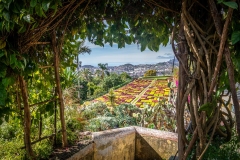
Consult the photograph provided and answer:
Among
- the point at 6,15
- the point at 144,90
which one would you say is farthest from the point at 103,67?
the point at 6,15

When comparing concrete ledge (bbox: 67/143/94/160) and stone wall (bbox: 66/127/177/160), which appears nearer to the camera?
concrete ledge (bbox: 67/143/94/160)

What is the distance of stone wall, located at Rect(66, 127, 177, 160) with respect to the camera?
2.72 m

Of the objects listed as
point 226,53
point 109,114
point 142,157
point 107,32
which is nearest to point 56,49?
point 107,32

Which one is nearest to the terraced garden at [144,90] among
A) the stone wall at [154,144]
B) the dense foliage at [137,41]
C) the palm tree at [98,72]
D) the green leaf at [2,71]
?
the palm tree at [98,72]

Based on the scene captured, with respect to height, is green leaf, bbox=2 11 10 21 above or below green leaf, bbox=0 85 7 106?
above

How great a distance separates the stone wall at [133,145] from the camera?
107 inches

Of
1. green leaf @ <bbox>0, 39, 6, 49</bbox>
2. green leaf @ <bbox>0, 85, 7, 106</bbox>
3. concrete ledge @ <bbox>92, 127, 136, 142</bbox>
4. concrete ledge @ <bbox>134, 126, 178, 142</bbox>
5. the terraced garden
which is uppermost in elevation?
green leaf @ <bbox>0, 39, 6, 49</bbox>

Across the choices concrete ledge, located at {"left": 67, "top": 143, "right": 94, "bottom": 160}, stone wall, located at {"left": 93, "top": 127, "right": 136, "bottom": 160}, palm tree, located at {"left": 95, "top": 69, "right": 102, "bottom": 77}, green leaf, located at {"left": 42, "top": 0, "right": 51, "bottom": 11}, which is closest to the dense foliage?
green leaf, located at {"left": 42, "top": 0, "right": 51, "bottom": 11}

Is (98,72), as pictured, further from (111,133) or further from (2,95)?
(2,95)

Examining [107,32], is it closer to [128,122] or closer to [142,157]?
[142,157]

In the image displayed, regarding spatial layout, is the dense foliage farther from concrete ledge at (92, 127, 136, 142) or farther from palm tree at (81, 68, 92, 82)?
palm tree at (81, 68, 92, 82)

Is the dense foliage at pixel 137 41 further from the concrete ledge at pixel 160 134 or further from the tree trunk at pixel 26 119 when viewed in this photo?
the concrete ledge at pixel 160 134

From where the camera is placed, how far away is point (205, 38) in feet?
3.11

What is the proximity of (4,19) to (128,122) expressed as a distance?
16.1 ft
